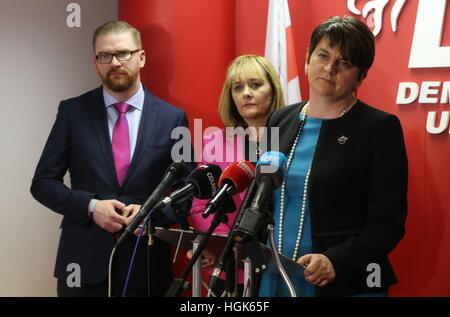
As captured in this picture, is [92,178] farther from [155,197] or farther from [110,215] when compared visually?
[155,197]

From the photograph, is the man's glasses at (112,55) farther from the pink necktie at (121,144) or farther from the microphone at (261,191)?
the microphone at (261,191)

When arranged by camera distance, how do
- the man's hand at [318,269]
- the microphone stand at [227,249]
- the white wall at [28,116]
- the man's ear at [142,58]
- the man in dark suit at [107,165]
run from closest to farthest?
the microphone stand at [227,249]
the man's hand at [318,269]
the man in dark suit at [107,165]
the man's ear at [142,58]
the white wall at [28,116]

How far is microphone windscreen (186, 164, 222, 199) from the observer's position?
7.88 feet

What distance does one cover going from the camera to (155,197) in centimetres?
246

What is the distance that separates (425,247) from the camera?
3.64 meters

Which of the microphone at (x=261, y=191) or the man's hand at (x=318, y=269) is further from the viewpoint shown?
the man's hand at (x=318, y=269)

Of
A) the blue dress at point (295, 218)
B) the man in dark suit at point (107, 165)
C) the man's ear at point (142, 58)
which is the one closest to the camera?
the blue dress at point (295, 218)

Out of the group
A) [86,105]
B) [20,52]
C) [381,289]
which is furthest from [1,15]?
[381,289]

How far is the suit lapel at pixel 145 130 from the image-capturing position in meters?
3.76

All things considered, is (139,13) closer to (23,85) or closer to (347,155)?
(23,85)

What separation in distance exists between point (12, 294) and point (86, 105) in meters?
1.86

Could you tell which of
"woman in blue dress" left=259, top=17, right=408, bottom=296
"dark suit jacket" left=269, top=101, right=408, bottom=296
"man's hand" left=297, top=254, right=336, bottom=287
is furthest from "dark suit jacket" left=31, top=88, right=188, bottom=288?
"man's hand" left=297, top=254, right=336, bottom=287

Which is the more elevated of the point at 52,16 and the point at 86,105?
the point at 52,16

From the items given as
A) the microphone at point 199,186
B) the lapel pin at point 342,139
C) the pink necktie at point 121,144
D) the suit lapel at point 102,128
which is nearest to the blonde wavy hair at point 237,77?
the pink necktie at point 121,144
